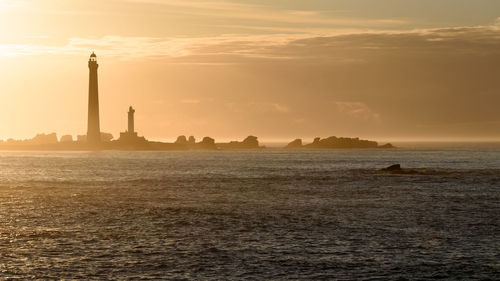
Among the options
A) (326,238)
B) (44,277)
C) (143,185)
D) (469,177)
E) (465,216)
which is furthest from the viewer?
(469,177)

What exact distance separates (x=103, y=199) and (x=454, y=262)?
4353 cm

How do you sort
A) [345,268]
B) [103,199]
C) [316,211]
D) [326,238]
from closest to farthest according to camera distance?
[345,268], [326,238], [316,211], [103,199]

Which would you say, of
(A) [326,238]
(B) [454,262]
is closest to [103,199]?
(A) [326,238]

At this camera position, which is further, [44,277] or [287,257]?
[287,257]

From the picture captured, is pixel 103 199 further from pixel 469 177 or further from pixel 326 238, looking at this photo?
pixel 469 177

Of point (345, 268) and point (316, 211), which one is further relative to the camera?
point (316, 211)

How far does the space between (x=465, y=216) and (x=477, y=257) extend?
18.7m

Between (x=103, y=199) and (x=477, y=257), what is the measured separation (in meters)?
43.6

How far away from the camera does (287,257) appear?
114ft

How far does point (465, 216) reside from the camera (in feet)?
173

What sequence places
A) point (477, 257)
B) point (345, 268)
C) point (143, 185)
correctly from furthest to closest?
1. point (143, 185)
2. point (477, 257)
3. point (345, 268)

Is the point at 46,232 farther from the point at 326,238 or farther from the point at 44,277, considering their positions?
the point at 326,238

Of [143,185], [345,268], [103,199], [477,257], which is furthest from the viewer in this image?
[143,185]

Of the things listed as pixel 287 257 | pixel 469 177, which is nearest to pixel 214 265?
pixel 287 257
